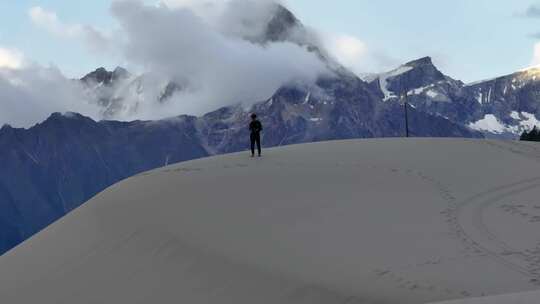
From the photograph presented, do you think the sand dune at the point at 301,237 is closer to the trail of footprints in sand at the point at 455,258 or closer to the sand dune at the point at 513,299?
the trail of footprints in sand at the point at 455,258

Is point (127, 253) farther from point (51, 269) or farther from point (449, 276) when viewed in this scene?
point (449, 276)

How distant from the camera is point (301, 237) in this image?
13656mm

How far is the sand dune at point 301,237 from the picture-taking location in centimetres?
1151

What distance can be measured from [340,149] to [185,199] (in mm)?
7338

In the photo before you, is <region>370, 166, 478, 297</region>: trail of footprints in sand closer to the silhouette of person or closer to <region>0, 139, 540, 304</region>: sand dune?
<region>0, 139, 540, 304</region>: sand dune

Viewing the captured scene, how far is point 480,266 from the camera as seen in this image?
11367 millimetres

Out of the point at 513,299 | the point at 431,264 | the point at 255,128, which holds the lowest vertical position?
the point at 431,264

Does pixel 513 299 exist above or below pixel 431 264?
above

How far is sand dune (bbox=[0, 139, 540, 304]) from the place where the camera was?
37.8 ft

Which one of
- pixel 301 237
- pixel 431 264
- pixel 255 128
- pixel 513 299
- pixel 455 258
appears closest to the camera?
pixel 513 299

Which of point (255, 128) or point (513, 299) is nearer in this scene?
point (513, 299)

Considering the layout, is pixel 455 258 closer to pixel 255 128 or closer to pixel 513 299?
pixel 513 299

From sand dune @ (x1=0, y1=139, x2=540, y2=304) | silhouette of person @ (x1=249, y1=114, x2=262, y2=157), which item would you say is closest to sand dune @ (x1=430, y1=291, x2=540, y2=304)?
sand dune @ (x1=0, y1=139, x2=540, y2=304)

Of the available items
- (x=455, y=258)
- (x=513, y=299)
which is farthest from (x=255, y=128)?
(x=513, y=299)
